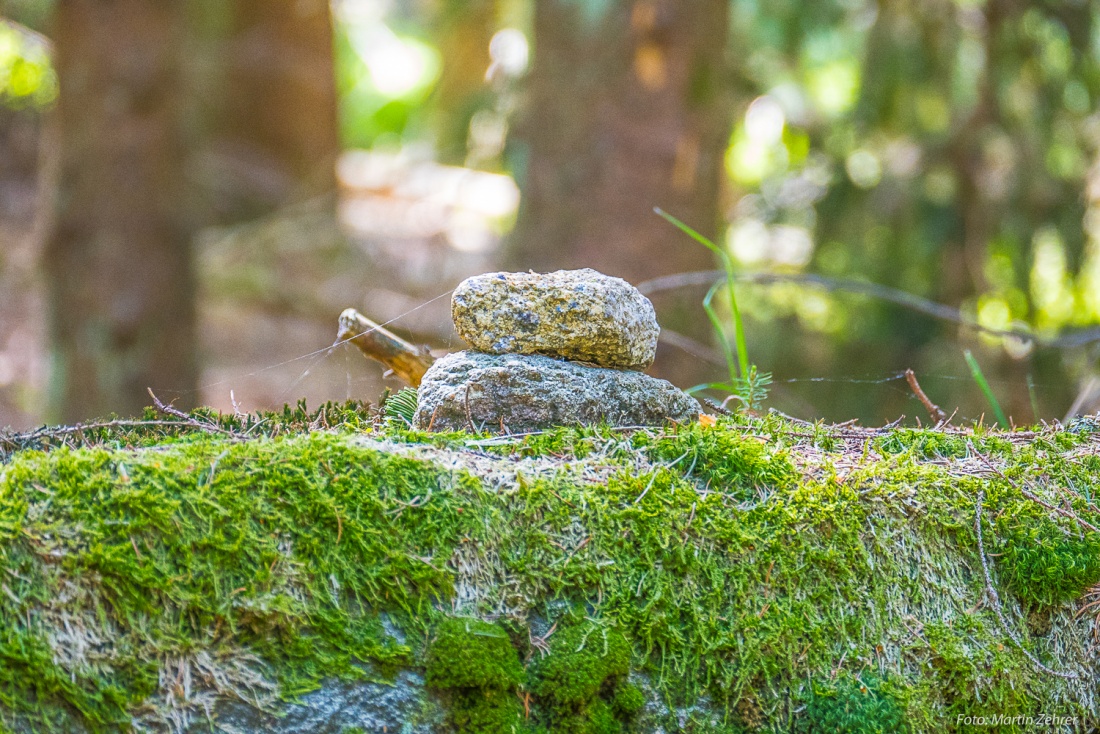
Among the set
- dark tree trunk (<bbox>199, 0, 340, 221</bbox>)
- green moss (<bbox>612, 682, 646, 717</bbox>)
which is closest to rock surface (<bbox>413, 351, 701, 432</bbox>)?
green moss (<bbox>612, 682, 646, 717</bbox>)

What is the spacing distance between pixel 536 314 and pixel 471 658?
3.23 feet

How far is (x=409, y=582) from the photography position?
186 cm

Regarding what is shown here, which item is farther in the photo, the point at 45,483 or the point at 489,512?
the point at 489,512

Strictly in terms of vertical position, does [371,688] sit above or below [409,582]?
below

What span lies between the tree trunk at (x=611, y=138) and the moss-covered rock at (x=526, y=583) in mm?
4550

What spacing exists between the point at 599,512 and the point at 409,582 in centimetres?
46

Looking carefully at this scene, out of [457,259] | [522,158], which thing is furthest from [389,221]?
[522,158]

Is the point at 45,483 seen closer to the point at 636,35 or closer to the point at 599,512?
the point at 599,512

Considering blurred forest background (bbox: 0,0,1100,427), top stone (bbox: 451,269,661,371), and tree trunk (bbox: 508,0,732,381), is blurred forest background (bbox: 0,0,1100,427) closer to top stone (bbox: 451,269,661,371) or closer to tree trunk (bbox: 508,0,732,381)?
tree trunk (bbox: 508,0,732,381)

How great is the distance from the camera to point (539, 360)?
243 cm

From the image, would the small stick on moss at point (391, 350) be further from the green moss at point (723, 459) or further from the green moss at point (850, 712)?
the green moss at point (850, 712)

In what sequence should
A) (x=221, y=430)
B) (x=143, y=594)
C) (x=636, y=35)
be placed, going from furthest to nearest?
(x=636, y=35), (x=221, y=430), (x=143, y=594)

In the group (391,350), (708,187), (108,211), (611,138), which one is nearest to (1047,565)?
(391,350)

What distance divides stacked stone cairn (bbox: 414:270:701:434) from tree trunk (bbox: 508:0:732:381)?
431 centimetres
